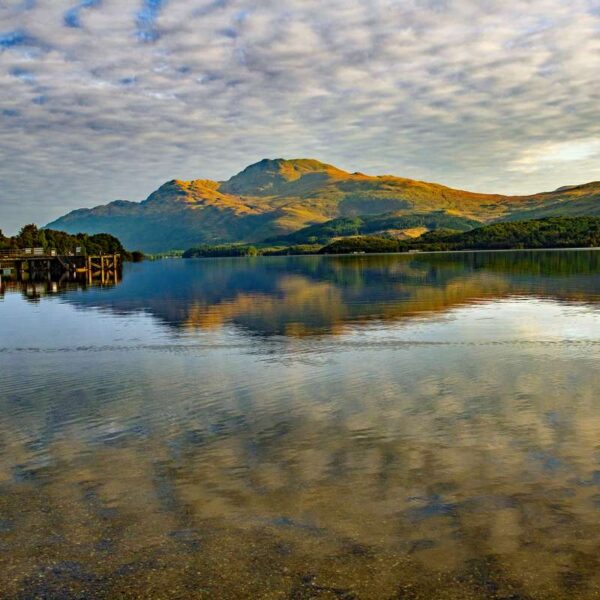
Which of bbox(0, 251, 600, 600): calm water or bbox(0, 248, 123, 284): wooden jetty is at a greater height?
bbox(0, 248, 123, 284): wooden jetty

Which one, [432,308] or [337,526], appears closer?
[337,526]

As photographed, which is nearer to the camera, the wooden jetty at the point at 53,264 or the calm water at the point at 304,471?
the calm water at the point at 304,471

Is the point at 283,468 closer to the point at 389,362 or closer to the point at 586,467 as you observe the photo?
the point at 586,467

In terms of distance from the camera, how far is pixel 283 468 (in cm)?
1514

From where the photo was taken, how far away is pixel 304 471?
14.9 meters

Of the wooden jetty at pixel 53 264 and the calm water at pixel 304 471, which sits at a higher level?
the wooden jetty at pixel 53 264

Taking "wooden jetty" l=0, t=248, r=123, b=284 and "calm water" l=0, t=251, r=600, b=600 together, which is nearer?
"calm water" l=0, t=251, r=600, b=600

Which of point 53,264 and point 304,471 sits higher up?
point 53,264

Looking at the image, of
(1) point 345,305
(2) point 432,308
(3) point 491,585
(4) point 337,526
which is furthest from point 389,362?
(1) point 345,305

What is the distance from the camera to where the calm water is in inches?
404

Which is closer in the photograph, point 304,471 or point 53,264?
point 304,471

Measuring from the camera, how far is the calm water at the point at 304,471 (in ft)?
33.7

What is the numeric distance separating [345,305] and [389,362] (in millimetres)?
30579

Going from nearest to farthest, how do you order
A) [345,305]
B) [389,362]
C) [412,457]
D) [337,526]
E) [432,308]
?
[337,526] → [412,457] → [389,362] → [432,308] → [345,305]
